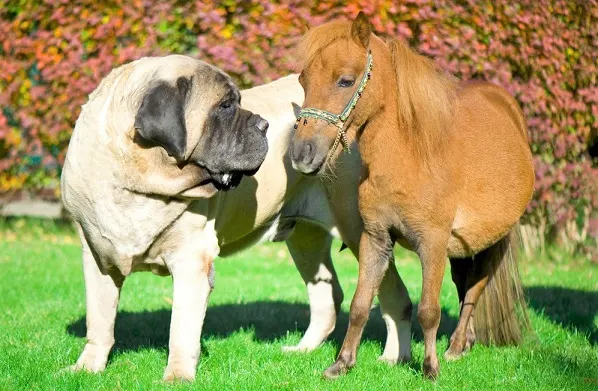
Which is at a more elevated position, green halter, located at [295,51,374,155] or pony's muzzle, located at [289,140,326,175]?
green halter, located at [295,51,374,155]

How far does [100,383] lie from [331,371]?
1.32 meters

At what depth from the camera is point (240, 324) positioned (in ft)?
22.8

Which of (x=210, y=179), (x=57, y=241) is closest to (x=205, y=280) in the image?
(x=210, y=179)

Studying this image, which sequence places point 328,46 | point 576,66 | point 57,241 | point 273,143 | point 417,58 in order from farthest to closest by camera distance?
point 57,241 < point 576,66 < point 273,143 < point 417,58 < point 328,46

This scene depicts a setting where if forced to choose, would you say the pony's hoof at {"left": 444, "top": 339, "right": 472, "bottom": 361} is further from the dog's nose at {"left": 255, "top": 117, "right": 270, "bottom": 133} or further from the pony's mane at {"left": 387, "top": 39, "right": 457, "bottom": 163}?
the dog's nose at {"left": 255, "top": 117, "right": 270, "bottom": 133}

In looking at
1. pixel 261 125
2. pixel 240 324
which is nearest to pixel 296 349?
pixel 240 324

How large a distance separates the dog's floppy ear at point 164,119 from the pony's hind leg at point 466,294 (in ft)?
7.64

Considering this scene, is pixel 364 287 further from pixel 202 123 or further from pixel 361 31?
pixel 361 31

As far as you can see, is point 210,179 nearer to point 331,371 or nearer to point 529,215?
point 331,371

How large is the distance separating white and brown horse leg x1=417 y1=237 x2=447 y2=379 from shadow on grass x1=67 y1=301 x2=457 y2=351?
4.48ft

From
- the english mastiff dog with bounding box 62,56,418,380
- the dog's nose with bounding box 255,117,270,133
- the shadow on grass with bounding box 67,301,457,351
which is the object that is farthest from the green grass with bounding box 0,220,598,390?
the dog's nose with bounding box 255,117,270,133

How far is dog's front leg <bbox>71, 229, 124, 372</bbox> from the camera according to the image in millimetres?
4980

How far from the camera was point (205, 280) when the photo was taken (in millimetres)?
4871

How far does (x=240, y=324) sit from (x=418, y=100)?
2977mm
